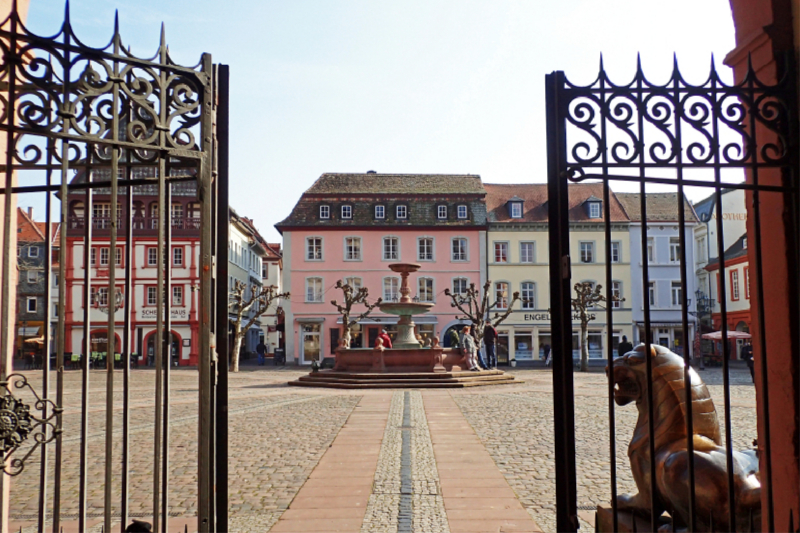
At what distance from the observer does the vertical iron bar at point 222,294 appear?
4.20m

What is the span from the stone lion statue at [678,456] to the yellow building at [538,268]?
42409 millimetres

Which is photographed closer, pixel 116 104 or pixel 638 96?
pixel 116 104

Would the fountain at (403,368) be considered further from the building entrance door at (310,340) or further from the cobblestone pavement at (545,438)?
the building entrance door at (310,340)

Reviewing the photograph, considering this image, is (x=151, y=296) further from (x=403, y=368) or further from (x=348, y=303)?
(x=403, y=368)

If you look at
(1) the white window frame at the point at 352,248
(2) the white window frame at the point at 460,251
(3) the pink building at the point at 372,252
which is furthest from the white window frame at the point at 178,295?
(2) the white window frame at the point at 460,251

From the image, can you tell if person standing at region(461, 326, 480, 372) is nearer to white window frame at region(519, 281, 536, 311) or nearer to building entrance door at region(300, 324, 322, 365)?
white window frame at region(519, 281, 536, 311)

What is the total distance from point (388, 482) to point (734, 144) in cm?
482

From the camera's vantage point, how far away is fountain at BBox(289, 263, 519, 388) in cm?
2254

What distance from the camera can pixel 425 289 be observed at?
158 ft

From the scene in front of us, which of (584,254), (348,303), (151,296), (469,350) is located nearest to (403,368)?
(469,350)

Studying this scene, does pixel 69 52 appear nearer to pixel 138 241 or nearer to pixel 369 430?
pixel 369 430

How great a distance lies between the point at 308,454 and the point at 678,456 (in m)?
5.86

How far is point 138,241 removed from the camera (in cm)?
3844

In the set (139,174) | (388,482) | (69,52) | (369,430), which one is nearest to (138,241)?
(139,174)
